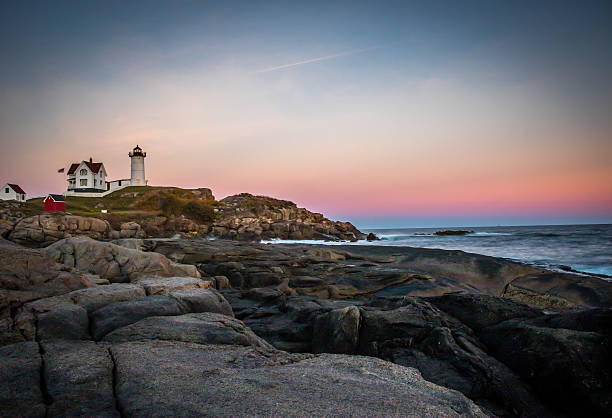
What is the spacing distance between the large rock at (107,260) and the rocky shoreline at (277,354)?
4.24 m

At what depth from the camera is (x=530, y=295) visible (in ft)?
47.4

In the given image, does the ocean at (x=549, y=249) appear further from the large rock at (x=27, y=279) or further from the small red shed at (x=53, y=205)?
the small red shed at (x=53, y=205)

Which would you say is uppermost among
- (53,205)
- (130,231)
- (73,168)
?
(73,168)

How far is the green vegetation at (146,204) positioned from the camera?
6138cm

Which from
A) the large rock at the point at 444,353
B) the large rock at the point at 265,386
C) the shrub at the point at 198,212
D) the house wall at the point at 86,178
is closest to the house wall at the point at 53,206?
the shrub at the point at 198,212

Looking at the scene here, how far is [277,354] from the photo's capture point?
4.92 m

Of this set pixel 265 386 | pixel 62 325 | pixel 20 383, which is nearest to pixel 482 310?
pixel 265 386

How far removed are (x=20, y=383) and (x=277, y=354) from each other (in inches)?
114

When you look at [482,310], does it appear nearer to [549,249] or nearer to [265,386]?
[265,386]

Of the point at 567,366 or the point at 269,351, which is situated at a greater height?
the point at 269,351

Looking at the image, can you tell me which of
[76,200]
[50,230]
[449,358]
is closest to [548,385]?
[449,358]

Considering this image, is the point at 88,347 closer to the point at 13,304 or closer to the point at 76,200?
the point at 13,304

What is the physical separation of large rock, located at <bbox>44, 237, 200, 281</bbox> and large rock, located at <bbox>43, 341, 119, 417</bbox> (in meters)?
8.86

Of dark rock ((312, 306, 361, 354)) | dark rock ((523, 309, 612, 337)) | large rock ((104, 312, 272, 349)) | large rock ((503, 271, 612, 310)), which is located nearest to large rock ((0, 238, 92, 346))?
large rock ((104, 312, 272, 349))
